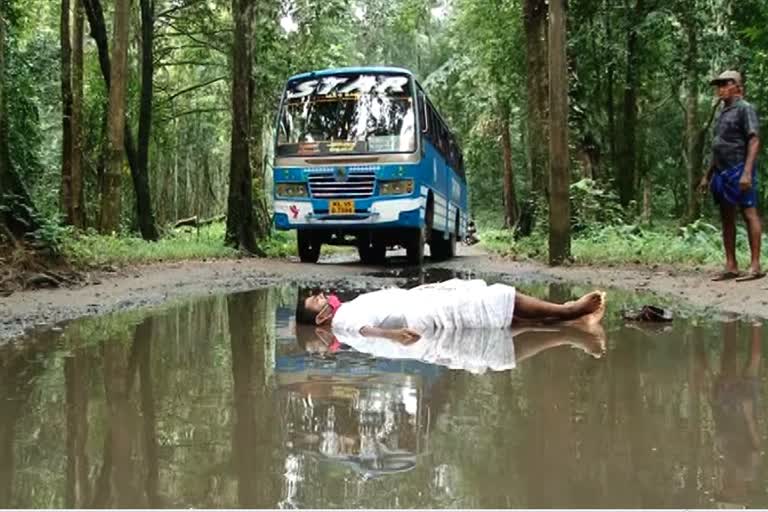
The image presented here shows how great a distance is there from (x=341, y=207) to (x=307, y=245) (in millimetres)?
1378

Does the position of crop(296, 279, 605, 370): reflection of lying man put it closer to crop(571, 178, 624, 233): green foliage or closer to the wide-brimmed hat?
the wide-brimmed hat

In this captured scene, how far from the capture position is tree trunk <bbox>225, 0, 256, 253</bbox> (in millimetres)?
13219

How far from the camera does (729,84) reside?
23.4 ft

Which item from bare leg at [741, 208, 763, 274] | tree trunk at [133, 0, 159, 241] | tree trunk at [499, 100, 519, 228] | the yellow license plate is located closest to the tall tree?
tree trunk at [133, 0, 159, 241]

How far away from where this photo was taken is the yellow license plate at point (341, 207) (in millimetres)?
12070

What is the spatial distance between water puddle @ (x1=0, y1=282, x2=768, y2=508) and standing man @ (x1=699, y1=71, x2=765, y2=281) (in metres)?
2.50

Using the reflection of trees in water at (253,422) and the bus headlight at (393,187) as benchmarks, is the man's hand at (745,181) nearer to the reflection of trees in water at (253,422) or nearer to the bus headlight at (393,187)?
the reflection of trees in water at (253,422)

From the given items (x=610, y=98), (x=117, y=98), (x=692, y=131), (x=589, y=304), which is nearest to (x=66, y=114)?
(x=117, y=98)

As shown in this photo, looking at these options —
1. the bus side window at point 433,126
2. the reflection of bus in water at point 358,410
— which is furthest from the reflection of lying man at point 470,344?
the bus side window at point 433,126

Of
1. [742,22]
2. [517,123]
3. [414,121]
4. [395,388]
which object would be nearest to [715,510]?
[395,388]

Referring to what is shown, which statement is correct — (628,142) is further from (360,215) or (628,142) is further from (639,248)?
(360,215)

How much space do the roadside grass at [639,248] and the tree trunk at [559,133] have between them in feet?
2.00

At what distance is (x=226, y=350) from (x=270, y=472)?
2.26m

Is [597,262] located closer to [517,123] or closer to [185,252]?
[185,252]
